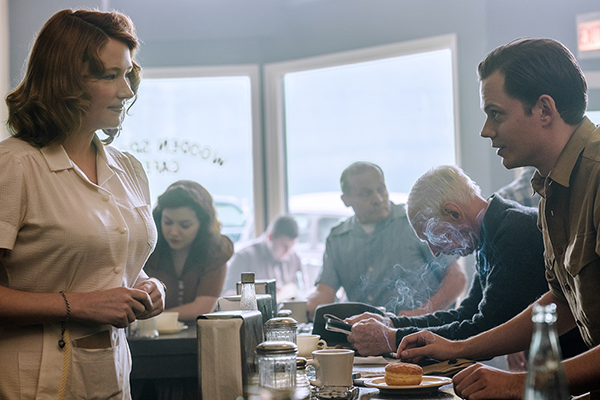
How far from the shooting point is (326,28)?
510cm

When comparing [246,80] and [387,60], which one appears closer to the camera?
[387,60]

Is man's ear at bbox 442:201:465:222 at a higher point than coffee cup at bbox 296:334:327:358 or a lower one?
higher

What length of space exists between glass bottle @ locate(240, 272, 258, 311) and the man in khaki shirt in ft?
1.81

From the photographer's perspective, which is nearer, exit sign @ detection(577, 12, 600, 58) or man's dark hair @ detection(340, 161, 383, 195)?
man's dark hair @ detection(340, 161, 383, 195)

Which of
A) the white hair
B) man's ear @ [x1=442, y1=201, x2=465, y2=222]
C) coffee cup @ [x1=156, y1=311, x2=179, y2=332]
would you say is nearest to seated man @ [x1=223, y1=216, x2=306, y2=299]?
coffee cup @ [x1=156, y1=311, x2=179, y2=332]

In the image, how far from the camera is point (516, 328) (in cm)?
173

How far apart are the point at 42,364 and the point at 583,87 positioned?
142cm

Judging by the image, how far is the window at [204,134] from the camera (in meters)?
5.17

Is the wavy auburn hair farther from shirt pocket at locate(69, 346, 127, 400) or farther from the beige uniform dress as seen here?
shirt pocket at locate(69, 346, 127, 400)

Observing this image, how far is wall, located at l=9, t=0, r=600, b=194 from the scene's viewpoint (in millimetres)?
4344

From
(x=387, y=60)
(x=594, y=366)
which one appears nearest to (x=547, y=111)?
(x=594, y=366)

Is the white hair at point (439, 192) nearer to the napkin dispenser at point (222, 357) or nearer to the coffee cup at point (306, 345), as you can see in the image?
the coffee cup at point (306, 345)

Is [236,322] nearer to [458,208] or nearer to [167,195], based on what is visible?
[458,208]

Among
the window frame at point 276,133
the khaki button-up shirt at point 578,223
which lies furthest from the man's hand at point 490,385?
the window frame at point 276,133
